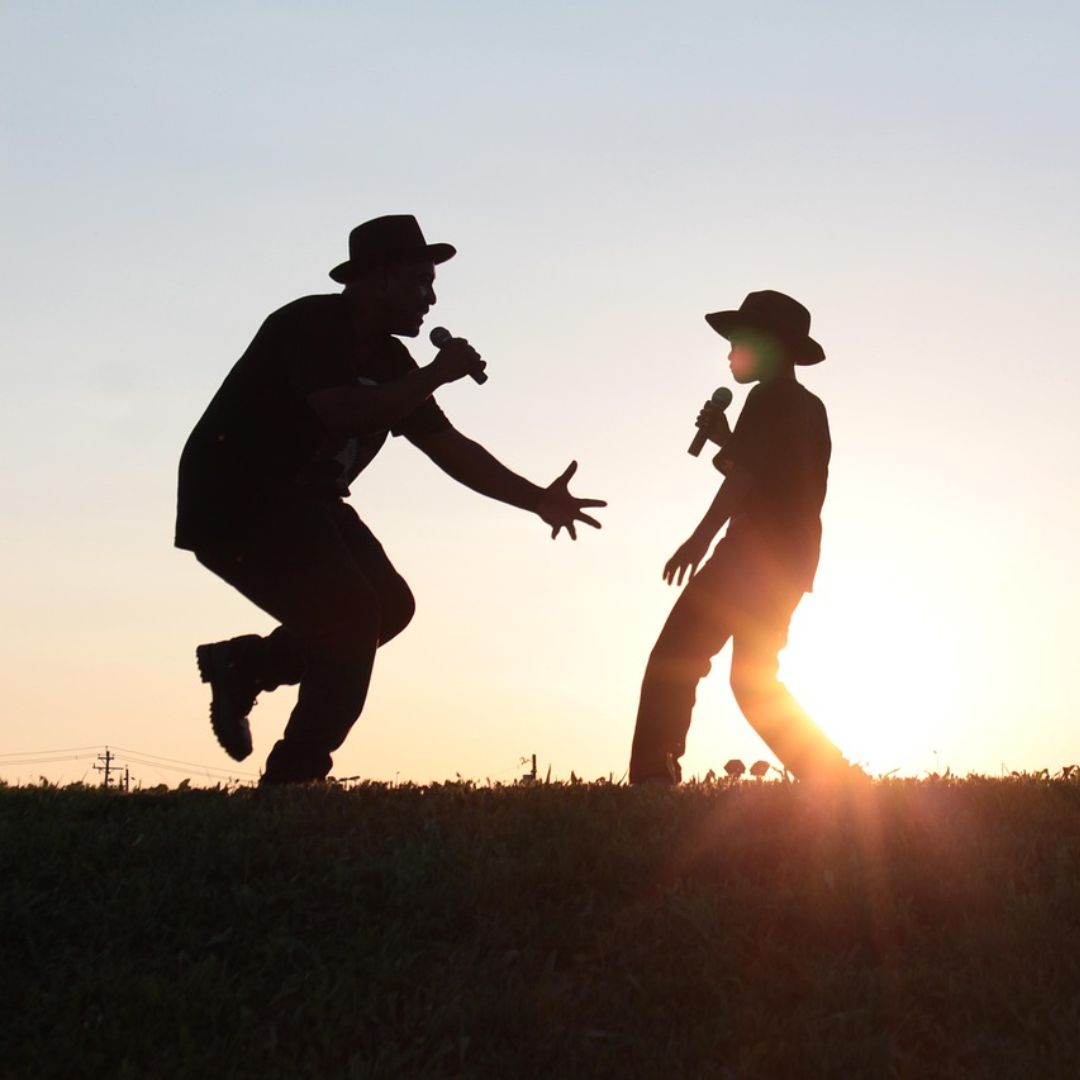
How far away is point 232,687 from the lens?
848cm

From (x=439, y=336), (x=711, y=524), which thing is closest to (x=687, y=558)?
(x=711, y=524)

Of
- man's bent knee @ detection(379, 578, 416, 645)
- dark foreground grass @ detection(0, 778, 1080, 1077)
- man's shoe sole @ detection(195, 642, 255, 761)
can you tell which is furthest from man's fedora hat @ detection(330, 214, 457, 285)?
dark foreground grass @ detection(0, 778, 1080, 1077)

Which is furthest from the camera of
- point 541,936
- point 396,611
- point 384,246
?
point 396,611

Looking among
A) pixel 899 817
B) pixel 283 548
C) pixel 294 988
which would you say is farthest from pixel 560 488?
pixel 294 988

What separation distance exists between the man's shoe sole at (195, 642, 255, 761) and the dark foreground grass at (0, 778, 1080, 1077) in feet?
3.54

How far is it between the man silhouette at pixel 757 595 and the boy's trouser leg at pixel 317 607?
1690 millimetres

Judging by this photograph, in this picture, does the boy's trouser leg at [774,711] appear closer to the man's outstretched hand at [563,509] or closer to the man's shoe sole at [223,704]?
the man's outstretched hand at [563,509]

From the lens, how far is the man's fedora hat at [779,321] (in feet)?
29.0

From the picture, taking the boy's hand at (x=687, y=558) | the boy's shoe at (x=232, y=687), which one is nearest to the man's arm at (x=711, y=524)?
the boy's hand at (x=687, y=558)

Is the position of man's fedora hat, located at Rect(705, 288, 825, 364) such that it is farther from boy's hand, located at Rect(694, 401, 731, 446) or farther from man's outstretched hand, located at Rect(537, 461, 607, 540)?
man's outstretched hand, located at Rect(537, 461, 607, 540)

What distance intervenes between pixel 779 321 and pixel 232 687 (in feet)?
11.6

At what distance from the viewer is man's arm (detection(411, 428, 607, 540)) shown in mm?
8461

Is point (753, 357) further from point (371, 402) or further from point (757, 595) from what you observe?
point (371, 402)

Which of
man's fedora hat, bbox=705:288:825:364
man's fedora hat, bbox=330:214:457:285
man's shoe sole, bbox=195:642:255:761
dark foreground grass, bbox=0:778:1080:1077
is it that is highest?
man's fedora hat, bbox=705:288:825:364
